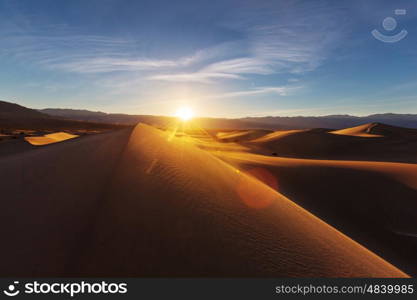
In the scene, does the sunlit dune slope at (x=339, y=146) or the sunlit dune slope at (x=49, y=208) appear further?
the sunlit dune slope at (x=339, y=146)

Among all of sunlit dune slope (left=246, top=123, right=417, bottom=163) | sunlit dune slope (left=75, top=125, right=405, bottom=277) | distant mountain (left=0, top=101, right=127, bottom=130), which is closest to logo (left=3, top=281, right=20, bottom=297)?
sunlit dune slope (left=75, top=125, right=405, bottom=277)

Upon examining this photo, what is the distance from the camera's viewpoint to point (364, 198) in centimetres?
783

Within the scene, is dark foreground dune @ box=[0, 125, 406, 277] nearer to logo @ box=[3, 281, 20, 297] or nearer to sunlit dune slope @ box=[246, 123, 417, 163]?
logo @ box=[3, 281, 20, 297]

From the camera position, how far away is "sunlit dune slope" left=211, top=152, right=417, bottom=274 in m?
5.76

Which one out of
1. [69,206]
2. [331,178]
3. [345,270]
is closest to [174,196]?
[69,206]

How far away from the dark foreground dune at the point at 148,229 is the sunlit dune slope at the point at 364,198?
2846 mm

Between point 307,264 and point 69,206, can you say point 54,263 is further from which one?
point 307,264

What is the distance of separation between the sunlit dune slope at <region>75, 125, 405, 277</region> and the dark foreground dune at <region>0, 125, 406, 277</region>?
0.01 meters

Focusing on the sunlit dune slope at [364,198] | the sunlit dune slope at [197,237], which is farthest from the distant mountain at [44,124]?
the sunlit dune slope at [364,198]

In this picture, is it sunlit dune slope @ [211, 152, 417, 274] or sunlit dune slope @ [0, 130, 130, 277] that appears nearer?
sunlit dune slope @ [0, 130, 130, 277]

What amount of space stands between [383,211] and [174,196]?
287 inches

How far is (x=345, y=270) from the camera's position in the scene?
293 cm

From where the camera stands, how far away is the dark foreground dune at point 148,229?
7.98ft

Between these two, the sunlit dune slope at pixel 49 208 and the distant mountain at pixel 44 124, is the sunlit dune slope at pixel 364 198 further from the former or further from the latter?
the distant mountain at pixel 44 124
